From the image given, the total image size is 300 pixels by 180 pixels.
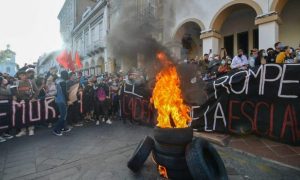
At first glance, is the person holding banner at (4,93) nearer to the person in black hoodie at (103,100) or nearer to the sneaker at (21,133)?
the sneaker at (21,133)

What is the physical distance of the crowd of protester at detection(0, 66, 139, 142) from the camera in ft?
22.3

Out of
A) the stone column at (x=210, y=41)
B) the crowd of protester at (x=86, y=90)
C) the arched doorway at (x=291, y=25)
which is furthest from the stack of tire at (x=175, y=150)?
the arched doorway at (x=291, y=25)

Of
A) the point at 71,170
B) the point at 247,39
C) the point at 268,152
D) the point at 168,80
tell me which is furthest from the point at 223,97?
the point at 247,39

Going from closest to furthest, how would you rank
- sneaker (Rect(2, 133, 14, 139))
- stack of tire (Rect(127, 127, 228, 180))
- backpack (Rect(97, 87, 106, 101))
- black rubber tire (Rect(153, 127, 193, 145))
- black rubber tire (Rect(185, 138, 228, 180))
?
black rubber tire (Rect(185, 138, 228, 180)) < stack of tire (Rect(127, 127, 228, 180)) < black rubber tire (Rect(153, 127, 193, 145)) < sneaker (Rect(2, 133, 14, 139)) < backpack (Rect(97, 87, 106, 101))

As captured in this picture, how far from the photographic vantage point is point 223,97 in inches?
231

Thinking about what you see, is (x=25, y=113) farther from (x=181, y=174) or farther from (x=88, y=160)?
(x=181, y=174)

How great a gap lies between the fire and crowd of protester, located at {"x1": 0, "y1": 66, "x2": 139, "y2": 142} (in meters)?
3.67

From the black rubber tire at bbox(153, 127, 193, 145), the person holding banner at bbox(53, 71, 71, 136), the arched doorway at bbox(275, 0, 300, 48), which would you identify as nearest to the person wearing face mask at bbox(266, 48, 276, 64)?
the arched doorway at bbox(275, 0, 300, 48)

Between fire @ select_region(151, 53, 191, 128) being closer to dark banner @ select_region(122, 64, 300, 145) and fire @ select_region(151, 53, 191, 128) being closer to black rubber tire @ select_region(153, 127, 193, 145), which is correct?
black rubber tire @ select_region(153, 127, 193, 145)

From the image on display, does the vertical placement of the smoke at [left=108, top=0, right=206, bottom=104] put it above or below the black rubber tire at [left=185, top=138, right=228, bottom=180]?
above

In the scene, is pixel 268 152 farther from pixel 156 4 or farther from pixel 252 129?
pixel 156 4

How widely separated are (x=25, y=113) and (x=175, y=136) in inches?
230

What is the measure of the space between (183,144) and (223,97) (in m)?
3.03

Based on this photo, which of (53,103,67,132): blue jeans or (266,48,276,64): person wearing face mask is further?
(266,48,276,64): person wearing face mask
